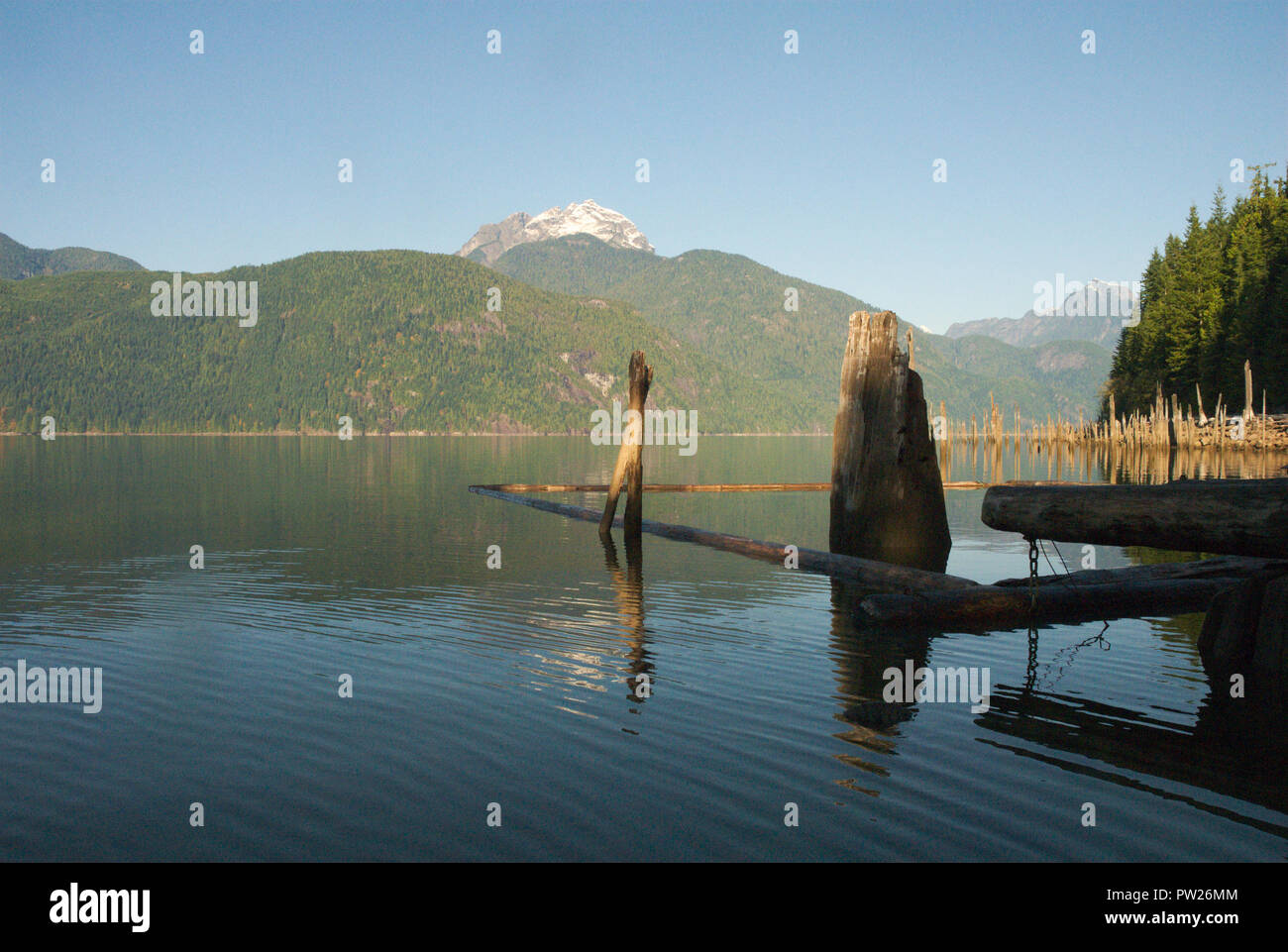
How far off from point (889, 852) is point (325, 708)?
6.02 metres

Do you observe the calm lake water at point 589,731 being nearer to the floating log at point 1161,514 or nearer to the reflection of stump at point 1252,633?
the reflection of stump at point 1252,633

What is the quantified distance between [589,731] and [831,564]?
434 inches

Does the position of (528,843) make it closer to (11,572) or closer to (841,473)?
(841,473)

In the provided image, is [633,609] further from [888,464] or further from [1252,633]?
[1252,633]

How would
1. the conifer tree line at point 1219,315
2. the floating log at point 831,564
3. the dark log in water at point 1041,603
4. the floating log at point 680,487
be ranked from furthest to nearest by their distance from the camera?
the conifer tree line at point 1219,315
the floating log at point 680,487
the floating log at point 831,564
the dark log in water at point 1041,603

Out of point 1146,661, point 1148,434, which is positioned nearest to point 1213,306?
point 1148,434

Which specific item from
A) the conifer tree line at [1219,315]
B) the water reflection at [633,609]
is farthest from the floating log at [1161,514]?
the conifer tree line at [1219,315]

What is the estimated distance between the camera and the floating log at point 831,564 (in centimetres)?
1639

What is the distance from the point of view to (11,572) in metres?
20.8

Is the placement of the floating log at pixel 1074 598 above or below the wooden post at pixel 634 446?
below

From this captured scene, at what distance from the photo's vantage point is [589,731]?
9531mm

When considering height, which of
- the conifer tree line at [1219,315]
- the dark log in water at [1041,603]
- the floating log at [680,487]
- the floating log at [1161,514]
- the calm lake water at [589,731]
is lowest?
the calm lake water at [589,731]

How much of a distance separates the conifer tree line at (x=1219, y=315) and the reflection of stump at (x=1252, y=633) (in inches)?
2718
